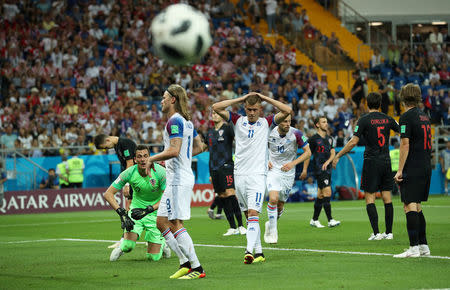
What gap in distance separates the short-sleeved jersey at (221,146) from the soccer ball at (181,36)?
12.4ft

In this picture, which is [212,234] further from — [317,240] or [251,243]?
[251,243]

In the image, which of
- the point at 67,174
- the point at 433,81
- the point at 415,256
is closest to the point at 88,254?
the point at 415,256

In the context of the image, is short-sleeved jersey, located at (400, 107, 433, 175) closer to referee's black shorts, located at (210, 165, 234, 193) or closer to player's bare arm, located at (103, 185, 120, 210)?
player's bare arm, located at (103, 185, 120, 210)

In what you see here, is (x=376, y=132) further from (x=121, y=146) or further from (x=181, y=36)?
(x=121, y=146)

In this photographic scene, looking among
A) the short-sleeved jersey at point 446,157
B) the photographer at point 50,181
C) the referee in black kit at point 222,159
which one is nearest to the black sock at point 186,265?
the referee in black kit at point 222,159

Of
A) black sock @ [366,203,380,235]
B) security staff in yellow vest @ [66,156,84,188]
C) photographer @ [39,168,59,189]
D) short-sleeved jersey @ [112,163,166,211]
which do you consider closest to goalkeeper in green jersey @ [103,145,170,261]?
short-sleeved jersey @ [112,163,166,211]

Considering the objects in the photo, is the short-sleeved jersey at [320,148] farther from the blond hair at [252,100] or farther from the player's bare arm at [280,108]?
the blond hair at [252,100]

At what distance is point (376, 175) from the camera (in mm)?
13453

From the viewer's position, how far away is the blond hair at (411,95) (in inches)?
407

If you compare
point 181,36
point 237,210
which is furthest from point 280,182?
point 181,36

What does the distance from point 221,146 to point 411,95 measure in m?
7.35

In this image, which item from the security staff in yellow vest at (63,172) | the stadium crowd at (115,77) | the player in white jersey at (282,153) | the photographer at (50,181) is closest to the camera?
the player in white jersey at (282,153)

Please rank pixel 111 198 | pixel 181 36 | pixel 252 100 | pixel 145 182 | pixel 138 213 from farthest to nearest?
pixel 181 36, pixel 145 182, pixel 111 198, pixel 252 100, pixel 138 213

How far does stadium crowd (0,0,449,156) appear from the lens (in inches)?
1133
